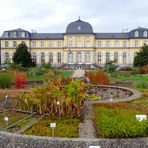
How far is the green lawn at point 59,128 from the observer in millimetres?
6793

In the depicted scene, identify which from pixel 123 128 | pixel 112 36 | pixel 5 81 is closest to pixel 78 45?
pixel 112 36

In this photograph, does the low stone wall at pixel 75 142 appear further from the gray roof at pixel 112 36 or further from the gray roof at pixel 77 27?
the gray roof at pixel 112 36

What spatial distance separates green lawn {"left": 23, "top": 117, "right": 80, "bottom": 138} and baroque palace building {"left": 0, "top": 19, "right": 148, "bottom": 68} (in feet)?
165

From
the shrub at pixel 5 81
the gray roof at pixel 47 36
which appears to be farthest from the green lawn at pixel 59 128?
the gray roof at pixel 47 36

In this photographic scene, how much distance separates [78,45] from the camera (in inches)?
2349

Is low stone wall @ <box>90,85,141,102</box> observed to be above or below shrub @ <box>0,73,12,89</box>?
below

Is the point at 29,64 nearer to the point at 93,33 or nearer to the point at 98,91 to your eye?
the point at 93,33

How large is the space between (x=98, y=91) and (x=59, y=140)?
9.25 m

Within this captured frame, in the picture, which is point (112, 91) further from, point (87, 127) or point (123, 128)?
point (123, 128)

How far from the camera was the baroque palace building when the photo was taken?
59031mm

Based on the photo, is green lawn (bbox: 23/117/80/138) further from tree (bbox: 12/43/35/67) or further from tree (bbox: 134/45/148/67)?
tree (bbox: 12/43/35/67)

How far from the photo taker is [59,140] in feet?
19.6

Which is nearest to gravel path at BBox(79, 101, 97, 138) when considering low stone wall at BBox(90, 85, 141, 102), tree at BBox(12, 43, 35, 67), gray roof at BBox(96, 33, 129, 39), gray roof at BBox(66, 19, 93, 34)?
low stone wall at BBox(90, 85, 141, 102)

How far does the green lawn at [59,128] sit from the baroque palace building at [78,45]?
5021 centimetres
